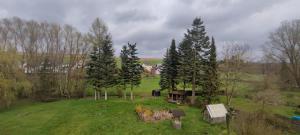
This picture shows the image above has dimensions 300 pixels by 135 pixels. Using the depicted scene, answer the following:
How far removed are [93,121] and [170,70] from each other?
1736 cm

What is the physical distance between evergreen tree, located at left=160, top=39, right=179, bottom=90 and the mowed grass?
5.73 m

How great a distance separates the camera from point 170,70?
37.8m

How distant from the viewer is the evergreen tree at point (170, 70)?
37.7 metres

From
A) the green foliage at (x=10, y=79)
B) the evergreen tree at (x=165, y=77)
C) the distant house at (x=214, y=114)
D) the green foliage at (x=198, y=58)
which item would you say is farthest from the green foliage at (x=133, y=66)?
the green foliage at (x=10, y=79)

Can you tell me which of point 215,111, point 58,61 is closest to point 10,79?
point 58,61

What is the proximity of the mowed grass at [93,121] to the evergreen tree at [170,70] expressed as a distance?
226 inches

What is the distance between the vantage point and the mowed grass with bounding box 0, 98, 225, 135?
72.4 ft

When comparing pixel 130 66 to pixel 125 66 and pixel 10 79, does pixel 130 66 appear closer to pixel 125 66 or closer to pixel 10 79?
pixel 125 66

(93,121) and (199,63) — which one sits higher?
(199,63)

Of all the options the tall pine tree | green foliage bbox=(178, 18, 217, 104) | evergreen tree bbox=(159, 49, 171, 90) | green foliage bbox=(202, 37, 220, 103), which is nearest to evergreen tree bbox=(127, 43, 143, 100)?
the tall pine tree

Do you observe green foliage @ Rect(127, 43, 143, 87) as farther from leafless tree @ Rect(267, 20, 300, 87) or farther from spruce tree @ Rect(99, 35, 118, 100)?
leafless tree @ Rect(267, 20, 300, 87)

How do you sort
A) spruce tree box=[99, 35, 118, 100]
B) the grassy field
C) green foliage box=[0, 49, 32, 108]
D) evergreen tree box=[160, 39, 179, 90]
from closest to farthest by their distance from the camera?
the grassy field < green foliage box=[0, 49, 32, 108] < spruce tree box=[99, 35, 118, 100] < evergreen tree box=[160, 39, 179, 90]

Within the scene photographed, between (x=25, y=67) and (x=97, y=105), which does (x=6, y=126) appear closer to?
(x=97, y=105)

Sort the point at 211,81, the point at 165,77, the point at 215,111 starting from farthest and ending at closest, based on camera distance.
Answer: the point at 165,77
the point at 211,81
the point at 215,111
